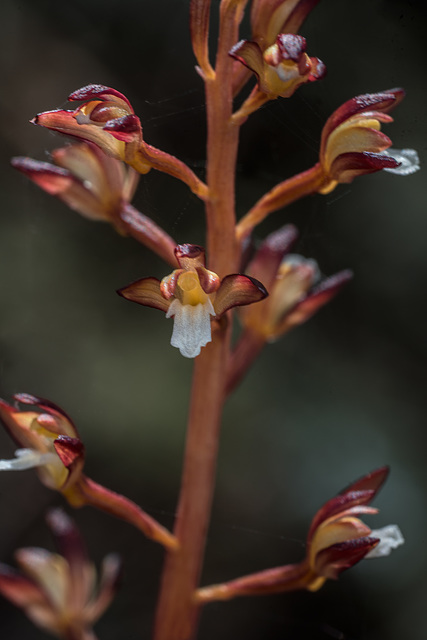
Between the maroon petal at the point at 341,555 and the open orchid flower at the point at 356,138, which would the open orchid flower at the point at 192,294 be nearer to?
the open orchid flower at the point at 356,138

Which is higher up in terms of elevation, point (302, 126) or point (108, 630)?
point (302, 126)

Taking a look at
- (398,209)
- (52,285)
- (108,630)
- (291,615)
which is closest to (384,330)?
(398,209)

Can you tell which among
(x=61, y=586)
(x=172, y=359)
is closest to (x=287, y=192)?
(x=61, y=586)

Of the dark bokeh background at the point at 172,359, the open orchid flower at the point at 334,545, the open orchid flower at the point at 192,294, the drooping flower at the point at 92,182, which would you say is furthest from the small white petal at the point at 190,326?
the dark bokeh background at the point at 172,359

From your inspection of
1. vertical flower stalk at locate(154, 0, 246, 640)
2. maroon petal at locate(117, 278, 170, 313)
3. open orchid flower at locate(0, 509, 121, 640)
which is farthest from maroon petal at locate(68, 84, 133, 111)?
open orchid flower at locate(0, 509, 121, 640)

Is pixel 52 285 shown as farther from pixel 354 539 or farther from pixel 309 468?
pixel 354 539

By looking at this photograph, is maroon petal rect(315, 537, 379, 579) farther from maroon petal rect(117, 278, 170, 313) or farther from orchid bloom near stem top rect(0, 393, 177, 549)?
maroon petal rect(117, 278, 170, 313)
